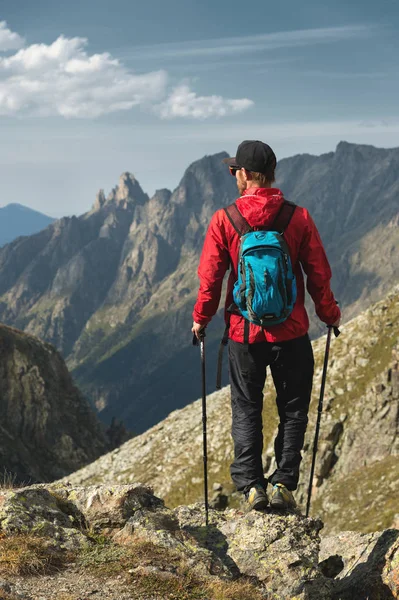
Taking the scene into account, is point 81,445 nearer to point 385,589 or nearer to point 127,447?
point 127,447

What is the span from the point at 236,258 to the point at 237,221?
0.61 m

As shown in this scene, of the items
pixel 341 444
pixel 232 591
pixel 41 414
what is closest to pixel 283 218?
pixel 232 591

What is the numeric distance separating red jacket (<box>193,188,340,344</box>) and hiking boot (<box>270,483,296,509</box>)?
2782mm

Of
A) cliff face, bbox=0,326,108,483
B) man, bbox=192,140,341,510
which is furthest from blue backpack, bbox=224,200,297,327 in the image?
cliff face, bbox=0,326,108,483

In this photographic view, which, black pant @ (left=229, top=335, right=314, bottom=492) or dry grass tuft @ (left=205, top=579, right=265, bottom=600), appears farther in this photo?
black pant @ (left=229, top=335, right=314, bottom=492)

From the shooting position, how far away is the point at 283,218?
325 inches

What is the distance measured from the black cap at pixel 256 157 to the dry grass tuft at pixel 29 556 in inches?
268

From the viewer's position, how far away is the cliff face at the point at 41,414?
78062 millimetres

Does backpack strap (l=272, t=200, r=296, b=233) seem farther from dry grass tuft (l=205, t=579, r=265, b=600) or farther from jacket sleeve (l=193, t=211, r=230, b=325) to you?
dry grass tuft (l=205, t=579, r=265, b=600)

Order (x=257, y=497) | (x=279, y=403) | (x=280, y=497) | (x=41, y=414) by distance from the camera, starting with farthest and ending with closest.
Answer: (x=41, y=414) → (x=279, y=403) → (x=280, y=497) → (x=257, y=497)

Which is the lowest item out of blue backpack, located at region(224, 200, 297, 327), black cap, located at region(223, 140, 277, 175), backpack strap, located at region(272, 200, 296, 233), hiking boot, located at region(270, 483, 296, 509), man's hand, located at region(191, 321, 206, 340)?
hiking boot, located at region(270, 483, 296, 509)

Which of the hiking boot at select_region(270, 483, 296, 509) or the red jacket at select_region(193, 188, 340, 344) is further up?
the red jacket at select_region(193, 188, 340, 344)

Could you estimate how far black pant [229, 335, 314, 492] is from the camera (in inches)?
342

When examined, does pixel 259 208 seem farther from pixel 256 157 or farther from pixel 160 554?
pixel 160 554
